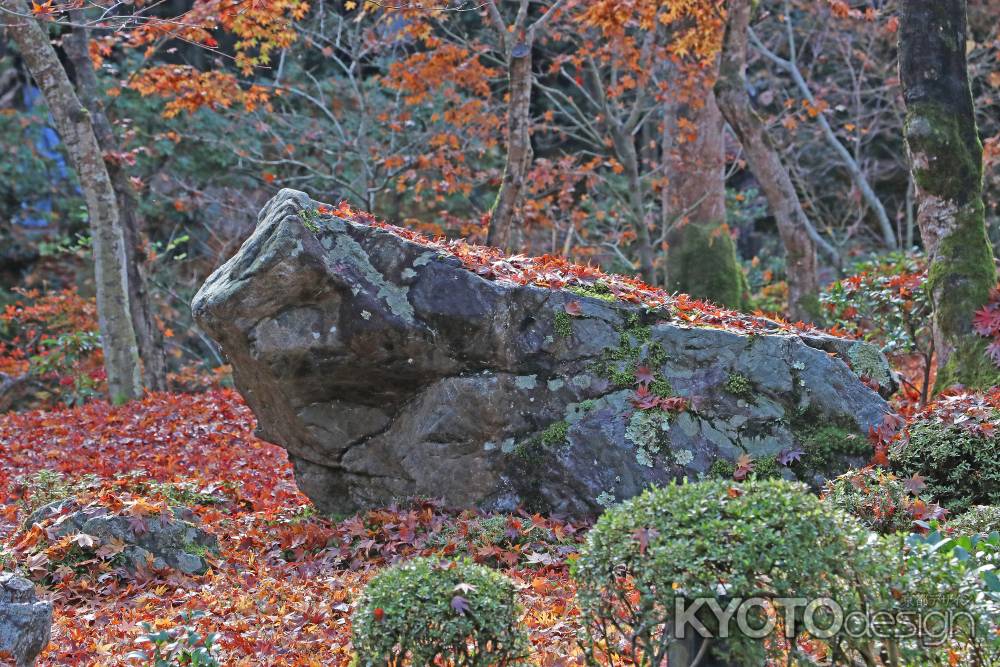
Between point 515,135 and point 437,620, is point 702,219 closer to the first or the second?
point 515,135

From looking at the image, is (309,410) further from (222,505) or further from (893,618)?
(893,618)

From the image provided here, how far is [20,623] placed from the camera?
3.70m

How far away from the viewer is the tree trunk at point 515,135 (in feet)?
34.6

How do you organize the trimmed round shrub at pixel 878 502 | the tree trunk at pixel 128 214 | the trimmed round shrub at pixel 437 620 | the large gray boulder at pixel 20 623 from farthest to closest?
the tree trunk at pixel 128 214 → the trimmed round shrub at pixel 878 502 → the large gray boulder at pixel 20 623 → the trimmed round shrub at pixel 437 620

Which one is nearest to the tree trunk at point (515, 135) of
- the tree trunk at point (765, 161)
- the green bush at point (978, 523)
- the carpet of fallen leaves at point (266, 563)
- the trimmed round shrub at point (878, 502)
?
the tree trunk at point (765, 161)

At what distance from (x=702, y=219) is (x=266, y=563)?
32.0 ft

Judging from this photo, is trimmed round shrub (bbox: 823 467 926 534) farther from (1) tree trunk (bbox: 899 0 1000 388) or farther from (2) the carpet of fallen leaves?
(1) tree trunk (bbox: 899 0 1000 388)

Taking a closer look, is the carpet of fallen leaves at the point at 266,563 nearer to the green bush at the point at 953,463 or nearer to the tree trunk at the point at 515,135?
the green bush at the point at 953,463

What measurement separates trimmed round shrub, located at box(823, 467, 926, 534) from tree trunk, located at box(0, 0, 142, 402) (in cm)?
989

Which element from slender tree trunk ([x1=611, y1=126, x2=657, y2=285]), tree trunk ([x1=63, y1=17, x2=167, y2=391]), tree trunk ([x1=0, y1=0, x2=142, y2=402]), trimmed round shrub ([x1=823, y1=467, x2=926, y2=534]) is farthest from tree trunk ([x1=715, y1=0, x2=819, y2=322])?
tree trunk ([x1=63, y1=17, x2=167, y2=391])

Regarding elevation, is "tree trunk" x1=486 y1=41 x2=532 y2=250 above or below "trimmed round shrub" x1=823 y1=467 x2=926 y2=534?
above

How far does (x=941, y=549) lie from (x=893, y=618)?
2.06ft

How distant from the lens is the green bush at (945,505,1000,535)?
4.59 meters

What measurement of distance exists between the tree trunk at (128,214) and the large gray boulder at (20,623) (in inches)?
406
